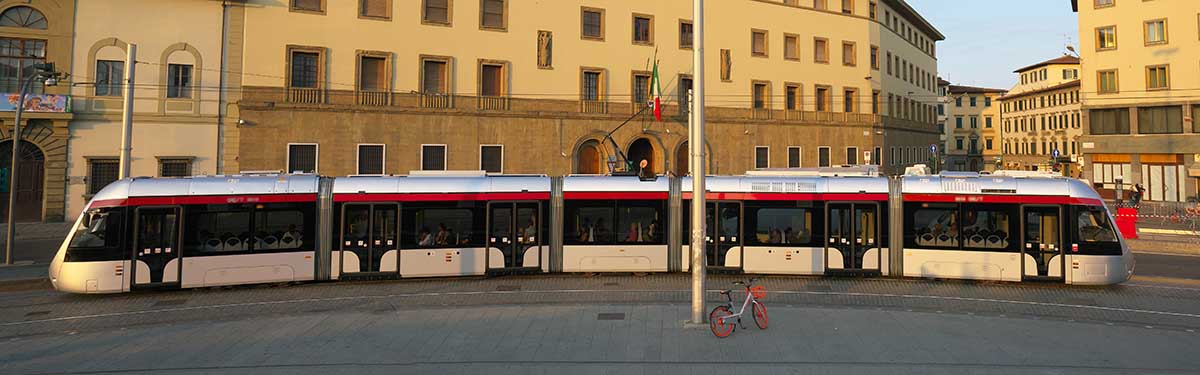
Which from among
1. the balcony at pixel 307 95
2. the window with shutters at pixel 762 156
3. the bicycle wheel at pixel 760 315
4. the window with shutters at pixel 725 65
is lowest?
the bicycle wheel at pixel 760 315

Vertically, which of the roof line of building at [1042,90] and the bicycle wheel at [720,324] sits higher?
the roof line of building at [1042,90]

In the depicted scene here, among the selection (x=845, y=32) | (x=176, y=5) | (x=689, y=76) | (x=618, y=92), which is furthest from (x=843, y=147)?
(x=176, y=5)

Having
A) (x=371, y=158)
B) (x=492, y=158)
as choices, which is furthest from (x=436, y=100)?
(x=371, y=158)

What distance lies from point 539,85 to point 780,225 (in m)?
20.9

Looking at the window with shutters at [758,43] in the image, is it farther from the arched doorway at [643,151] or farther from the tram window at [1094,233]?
the tram window at [1094,233]

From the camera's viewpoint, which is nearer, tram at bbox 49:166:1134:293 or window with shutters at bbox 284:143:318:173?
tram at bbox 49:166:1134:293

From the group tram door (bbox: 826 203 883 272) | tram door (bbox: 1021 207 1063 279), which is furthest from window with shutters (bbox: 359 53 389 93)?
tram door (bbox: 1021 207 1063 279)

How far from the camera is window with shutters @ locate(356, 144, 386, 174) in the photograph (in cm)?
3114

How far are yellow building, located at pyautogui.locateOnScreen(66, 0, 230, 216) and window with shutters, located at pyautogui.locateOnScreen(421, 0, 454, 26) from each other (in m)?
8.96

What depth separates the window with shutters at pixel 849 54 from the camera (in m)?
43.8

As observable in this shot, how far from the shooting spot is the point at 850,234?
51.5 feet

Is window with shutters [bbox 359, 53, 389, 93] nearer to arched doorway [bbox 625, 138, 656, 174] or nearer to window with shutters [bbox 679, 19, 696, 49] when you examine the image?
arched doorway [bbox 625, 138, 656, 174]

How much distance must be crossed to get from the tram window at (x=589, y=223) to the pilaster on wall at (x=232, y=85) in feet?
68.1

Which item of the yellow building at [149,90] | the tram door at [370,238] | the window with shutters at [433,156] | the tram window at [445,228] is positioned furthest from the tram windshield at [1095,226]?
the yellow building at [149,90]
